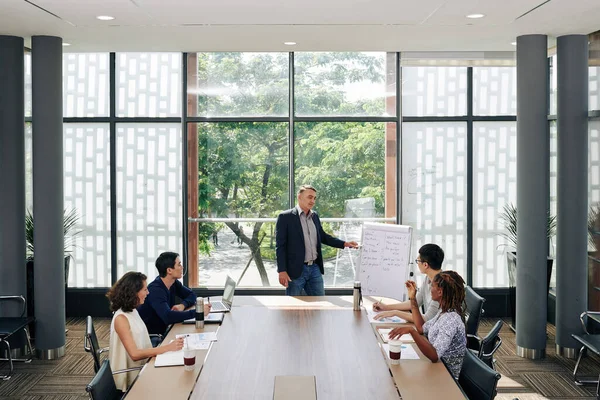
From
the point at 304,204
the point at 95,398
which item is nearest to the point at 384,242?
the point at 304,204

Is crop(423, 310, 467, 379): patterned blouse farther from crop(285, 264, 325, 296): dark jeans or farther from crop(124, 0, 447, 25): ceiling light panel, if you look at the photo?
crop(285, 264, 325, 296): dark jeans

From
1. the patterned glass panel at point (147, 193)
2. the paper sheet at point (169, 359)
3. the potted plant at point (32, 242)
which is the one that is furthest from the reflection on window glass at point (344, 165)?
the paper sheet at point (169, 359)

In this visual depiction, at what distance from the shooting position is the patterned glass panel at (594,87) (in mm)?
7020

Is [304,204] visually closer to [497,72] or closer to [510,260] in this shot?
[510,260]

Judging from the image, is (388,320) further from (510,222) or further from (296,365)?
(510,222)

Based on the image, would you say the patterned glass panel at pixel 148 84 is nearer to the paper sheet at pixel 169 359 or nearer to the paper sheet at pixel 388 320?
the paper sheet at pixel 388 320

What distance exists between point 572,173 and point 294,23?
3070mm

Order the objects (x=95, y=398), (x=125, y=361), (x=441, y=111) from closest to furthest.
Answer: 1. (x=95, y=398)
2. (x=125, y=361)
3. (x=441, y=111)

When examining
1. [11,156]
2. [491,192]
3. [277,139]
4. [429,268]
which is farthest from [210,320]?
[491,192]

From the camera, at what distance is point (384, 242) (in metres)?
6.94

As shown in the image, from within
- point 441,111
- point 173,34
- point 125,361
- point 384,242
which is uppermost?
point 173,34

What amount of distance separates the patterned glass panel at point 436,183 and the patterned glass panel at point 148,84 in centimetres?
288

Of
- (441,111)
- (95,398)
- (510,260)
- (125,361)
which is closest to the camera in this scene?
(95,398)

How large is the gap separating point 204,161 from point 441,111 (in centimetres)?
299
